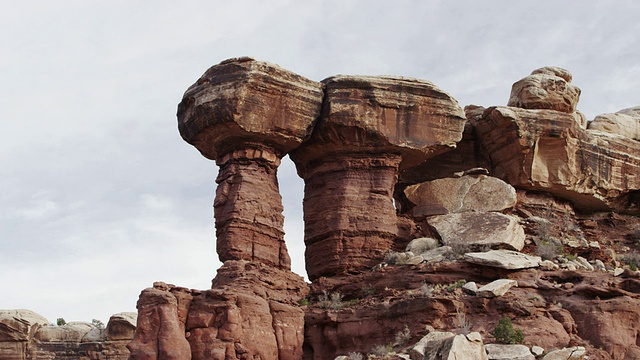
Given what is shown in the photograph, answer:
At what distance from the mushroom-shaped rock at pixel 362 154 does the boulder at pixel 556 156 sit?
3320 millimetres

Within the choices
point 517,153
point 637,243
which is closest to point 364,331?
point 517,153

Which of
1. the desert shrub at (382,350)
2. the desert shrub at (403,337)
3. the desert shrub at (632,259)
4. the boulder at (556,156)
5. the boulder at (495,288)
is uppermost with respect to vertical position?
the boulder at (556,156)

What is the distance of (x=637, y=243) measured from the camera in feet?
141

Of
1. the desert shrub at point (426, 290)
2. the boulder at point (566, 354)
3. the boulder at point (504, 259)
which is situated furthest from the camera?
the boulder at point (504, 259)

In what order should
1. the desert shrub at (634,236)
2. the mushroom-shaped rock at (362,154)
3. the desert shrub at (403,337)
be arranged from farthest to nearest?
the desert shrub at (634,236) < the mushroom-shaped rock at (362,154) < the desert shrub at (403,337)

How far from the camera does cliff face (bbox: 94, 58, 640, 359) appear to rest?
32812mm

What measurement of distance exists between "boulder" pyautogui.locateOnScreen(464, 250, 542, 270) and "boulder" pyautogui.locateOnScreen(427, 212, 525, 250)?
0.97 metres

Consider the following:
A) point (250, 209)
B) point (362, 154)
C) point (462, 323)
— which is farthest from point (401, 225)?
point (462, 323)

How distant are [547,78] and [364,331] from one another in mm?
13595

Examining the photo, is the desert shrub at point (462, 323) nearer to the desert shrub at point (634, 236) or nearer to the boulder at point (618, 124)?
the desert shrub at point (634, 236)

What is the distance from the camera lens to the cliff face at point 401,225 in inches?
1292

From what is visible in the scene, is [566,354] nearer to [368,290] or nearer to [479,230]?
[368,290]

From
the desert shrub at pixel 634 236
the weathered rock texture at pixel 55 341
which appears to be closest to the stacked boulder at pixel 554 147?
the desert shrub at pixel 634 236

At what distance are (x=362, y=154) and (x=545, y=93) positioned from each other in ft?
25.9
